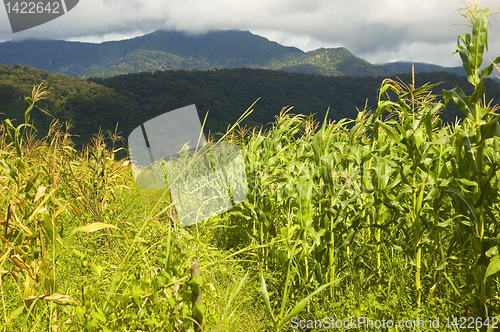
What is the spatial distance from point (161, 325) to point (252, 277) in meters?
1.79

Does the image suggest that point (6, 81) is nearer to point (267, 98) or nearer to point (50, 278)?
point (267, 98)

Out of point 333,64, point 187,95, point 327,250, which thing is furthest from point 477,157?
point 333,64

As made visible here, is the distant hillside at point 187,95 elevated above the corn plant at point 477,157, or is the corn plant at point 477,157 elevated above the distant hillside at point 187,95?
the distant hillside at point 187,95

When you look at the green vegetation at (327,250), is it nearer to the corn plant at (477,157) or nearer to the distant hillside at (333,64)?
the corn plant at (477,157)

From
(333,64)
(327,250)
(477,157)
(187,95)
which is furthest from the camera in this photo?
(333,64)

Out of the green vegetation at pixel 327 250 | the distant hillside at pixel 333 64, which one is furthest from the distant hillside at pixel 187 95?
the distant hillside at pixel 333 64

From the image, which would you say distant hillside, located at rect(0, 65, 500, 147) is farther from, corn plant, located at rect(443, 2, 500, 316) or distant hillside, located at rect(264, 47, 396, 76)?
distant hillside, located at rect(264, 47, 396, 76)

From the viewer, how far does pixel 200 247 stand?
2041 mm

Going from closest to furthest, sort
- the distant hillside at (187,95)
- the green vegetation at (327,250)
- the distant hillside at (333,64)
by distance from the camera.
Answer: the green vegetation at (327,250) → the distant hillside at (187,95) → the distant hillside at (333,64)

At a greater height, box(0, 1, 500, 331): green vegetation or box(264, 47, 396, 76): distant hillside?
box(264, 47, 396, 76): distant hillside

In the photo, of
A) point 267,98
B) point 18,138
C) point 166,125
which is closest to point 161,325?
point 166,125

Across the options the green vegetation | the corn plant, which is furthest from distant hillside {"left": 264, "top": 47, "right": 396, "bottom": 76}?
the corn plant

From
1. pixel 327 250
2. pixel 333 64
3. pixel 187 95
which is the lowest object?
pixel 327 250

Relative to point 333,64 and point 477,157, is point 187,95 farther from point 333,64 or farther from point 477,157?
point 333,64
